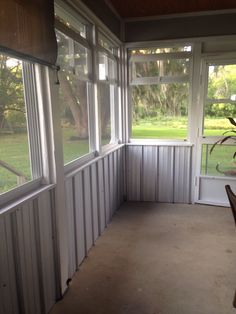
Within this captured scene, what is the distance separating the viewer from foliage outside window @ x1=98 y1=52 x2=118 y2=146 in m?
2.99

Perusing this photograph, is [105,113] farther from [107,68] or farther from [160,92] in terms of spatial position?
[160,92]

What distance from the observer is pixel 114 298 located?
1.92 metres

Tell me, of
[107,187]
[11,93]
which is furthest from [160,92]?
[11,93]

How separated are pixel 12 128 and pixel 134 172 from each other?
2.58 m

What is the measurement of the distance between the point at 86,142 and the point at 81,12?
1159 mm

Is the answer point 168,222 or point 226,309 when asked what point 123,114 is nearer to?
point 168,222

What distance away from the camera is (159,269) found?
2248mm

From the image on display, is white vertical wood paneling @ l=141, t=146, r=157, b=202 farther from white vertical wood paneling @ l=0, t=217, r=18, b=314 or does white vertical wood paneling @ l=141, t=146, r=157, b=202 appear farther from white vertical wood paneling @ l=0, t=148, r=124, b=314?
white vertical wood paneling @ l=0, t=217, r=18, b=314

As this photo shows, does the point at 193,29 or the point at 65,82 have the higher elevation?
the point at 193,29

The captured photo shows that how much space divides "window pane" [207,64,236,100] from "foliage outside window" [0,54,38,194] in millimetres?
2660

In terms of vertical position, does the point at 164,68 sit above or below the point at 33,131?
above

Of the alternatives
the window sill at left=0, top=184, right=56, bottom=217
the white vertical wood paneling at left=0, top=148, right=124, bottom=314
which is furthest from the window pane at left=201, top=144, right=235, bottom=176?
the window sill at left=0, top=184, right=56, bottom=217

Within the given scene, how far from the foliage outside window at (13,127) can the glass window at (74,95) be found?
489 millimetres

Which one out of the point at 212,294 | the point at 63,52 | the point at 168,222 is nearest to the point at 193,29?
the point at 63,52
